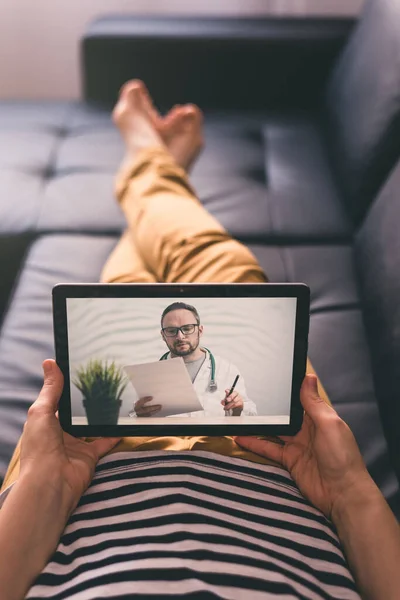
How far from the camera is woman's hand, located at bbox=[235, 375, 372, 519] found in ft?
2.38

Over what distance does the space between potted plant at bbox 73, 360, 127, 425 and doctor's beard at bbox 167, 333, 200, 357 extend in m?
0.07

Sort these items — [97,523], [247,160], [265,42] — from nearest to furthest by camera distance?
[97,523]
[247,160]
[265,42]

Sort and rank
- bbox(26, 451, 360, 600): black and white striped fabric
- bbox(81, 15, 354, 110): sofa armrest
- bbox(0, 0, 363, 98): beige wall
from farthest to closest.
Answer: bbox(0, 0, 363, 98): beige wall < bbox(81, 15, 354, 110): sofa armrest < bbox(26, 451, 360, 600): black and white striped fabric

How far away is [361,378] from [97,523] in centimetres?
47

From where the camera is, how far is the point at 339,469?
73 cm

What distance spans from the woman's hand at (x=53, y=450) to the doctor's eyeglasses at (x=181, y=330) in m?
0.13

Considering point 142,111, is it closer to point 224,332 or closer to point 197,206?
point 197,206

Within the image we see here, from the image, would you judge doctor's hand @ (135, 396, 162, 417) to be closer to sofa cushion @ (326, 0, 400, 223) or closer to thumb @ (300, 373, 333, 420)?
thumb @ (300, 373, 333, 420)

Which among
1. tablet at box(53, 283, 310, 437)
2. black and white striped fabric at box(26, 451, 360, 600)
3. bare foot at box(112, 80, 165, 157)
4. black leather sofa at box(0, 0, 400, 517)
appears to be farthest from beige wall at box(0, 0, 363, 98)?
black and white striped fabric at box(26, 451, 360, 600)

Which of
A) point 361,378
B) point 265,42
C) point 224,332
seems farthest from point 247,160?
point 224,332

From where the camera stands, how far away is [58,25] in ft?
6.84

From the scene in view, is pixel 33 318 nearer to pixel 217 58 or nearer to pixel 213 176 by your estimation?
pixel 213 176

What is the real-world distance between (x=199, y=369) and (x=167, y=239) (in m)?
0.37

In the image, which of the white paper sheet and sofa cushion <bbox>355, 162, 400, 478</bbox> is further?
sofa cushion <bbox>355, 162, 400, 478</bbox>
